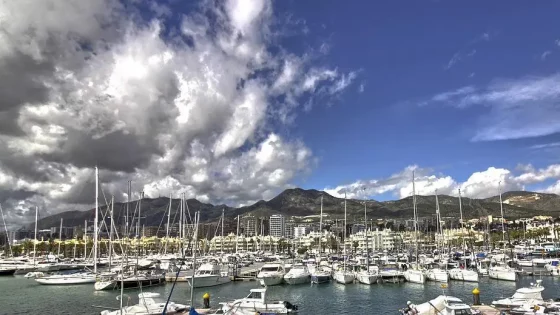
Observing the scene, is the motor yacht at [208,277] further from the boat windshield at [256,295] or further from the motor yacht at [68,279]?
the boat windshield at [256,295]

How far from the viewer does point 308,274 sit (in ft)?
271

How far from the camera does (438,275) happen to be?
77.9 metres

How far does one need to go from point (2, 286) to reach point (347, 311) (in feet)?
233

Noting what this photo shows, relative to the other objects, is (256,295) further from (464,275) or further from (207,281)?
(464,275)

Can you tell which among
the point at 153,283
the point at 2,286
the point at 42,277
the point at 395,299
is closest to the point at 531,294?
the point at 395,299

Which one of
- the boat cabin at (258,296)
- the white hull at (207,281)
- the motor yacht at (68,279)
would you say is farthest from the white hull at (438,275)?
the motor yacht at (68,279)

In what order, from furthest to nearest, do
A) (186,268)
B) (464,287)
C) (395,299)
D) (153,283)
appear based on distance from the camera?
(186,268) → (153,283) → (464,287) → (395,299)

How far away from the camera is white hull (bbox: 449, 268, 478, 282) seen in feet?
255

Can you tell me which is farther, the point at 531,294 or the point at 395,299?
the point at 395,299

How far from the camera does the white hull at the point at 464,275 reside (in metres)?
77.6

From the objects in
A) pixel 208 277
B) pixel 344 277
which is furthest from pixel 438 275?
pixel 208 277

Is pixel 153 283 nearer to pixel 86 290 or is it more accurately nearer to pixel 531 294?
pixel 86 290

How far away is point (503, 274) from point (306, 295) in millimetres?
39638

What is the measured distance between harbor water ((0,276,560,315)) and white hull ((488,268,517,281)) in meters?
1.39
